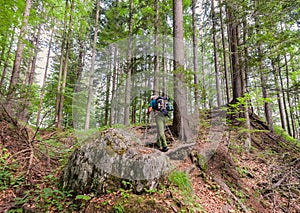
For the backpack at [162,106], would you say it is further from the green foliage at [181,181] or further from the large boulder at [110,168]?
the green foliage at [181,181]

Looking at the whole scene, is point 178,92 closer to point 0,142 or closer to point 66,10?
point 0,142

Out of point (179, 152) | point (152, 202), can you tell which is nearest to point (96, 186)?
point (152, 202)

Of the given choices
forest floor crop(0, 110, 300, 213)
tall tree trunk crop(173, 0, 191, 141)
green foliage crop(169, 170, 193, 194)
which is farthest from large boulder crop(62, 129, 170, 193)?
tall tree trunk crop(173, 0, 191, 141)

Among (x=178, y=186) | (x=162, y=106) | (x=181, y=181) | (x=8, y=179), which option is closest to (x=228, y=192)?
(x=181, y=181)

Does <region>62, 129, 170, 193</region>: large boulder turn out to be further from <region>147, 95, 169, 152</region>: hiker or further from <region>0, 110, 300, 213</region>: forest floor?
<region>147, 95, 169, 152</region>: hiker

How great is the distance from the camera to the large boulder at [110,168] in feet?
10.4

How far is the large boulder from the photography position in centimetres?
318

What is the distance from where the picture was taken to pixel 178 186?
12.1 feet

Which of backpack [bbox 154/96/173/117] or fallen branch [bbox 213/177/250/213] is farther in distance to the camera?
backpack [bbox 154/96/173/117]

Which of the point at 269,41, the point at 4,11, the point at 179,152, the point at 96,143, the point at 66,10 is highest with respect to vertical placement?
the point at 66,10

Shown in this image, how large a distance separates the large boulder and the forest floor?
18 cm

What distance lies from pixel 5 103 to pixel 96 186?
4.29 metres

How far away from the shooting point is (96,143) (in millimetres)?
3568

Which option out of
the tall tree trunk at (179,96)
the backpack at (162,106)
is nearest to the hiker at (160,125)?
the backpack at (162,106)
